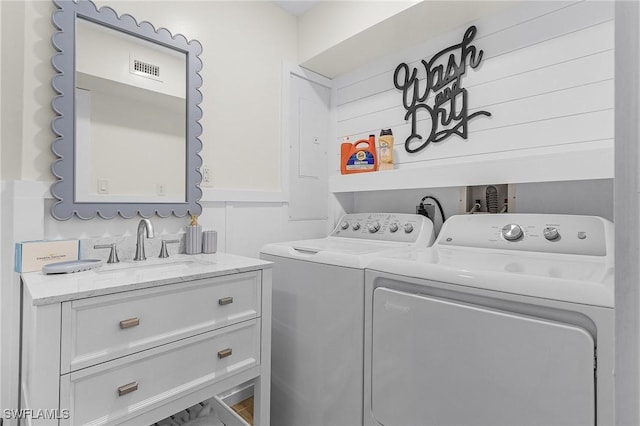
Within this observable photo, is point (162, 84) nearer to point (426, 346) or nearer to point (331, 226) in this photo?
point (331, 226)

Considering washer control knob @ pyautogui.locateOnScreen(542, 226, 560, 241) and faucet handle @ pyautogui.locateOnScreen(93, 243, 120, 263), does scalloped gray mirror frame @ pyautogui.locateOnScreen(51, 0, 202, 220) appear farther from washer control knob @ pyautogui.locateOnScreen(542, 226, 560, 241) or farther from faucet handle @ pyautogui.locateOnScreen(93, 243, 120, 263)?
washer control knob @ pyautogui.locateOnScreen(542, 226, 560, 241)

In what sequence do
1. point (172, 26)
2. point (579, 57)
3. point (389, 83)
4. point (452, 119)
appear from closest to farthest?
point (579, 57), point (172, 26), point (452, 119), point (389, 83)

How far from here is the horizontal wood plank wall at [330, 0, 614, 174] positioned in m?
1.46

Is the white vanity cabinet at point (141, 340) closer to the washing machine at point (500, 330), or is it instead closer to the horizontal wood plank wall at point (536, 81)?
the washing machine at point (500, 330)

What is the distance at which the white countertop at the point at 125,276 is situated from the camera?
99 cm

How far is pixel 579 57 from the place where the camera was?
4.91 ft

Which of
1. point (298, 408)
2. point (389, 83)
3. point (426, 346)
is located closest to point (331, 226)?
point (389, 83)

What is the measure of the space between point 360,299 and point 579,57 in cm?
147

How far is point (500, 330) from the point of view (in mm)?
987

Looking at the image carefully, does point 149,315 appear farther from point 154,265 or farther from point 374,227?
point 374,227

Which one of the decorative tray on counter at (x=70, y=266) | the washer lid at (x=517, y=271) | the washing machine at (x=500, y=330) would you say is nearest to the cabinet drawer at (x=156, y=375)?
the decorative tray on counter at (x=70, y=266)

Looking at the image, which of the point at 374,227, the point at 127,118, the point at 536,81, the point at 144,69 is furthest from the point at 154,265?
the point at 536,81

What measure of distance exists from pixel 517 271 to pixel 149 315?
122 centimetres

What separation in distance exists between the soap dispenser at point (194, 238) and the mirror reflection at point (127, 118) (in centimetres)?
15
